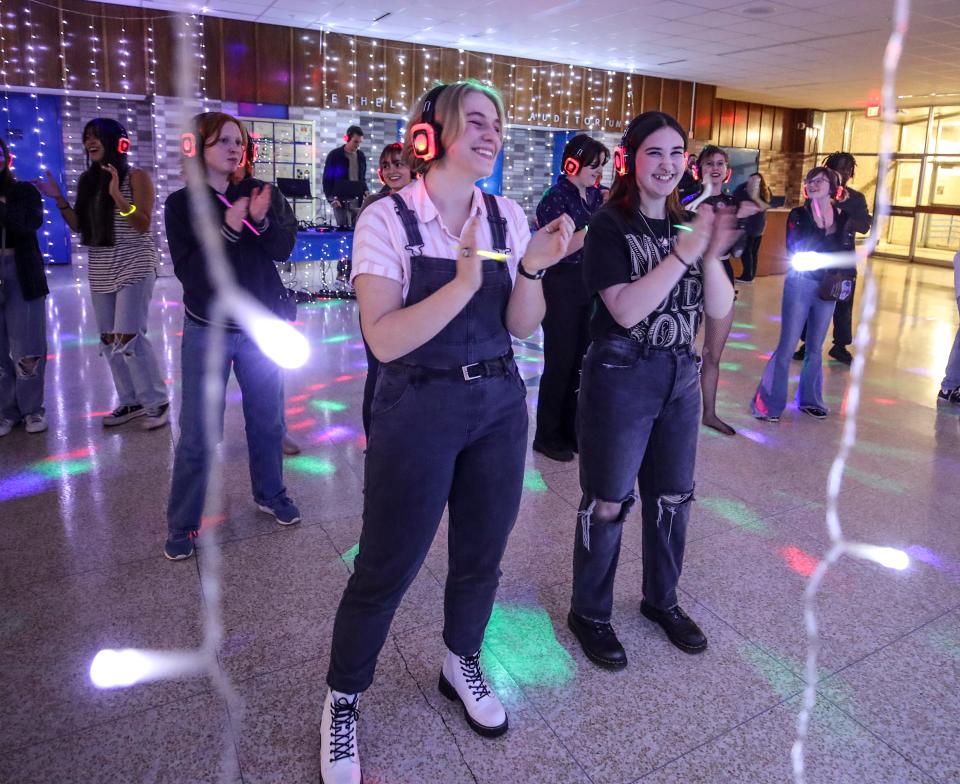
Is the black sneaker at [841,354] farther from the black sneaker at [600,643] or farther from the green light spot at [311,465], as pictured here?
the black sneaker at [600,643]

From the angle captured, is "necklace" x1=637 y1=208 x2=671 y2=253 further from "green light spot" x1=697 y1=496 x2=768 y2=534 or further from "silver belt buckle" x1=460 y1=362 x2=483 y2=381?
"green light spot" x1=697 y1=496 x2=768 y2=534

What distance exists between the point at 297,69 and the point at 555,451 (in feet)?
26.3

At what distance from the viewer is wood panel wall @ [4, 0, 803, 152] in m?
8.27

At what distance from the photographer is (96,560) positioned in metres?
2.49

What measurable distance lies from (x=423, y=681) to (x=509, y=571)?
0.64 m

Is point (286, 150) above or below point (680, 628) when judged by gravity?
above

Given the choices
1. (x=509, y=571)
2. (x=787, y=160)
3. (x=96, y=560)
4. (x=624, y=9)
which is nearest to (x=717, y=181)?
(x=509, y=571)

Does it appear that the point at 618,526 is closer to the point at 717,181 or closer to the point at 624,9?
the point at 717,181

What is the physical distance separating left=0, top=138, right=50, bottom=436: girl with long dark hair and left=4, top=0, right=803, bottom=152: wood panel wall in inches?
237

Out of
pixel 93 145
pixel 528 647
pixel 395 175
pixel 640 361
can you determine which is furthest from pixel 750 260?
pixel 528 647

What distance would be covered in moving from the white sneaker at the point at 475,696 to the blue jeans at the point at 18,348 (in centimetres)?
296

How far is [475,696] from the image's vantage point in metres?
1.77

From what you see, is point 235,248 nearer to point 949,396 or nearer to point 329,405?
point 329,405

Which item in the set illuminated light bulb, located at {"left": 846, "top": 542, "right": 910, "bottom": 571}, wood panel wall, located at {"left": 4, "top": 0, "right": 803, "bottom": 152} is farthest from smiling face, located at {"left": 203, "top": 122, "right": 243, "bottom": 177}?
wood panel wall, located at {"left": 4, "top": 0, "right": 803, "bottom": 152}
